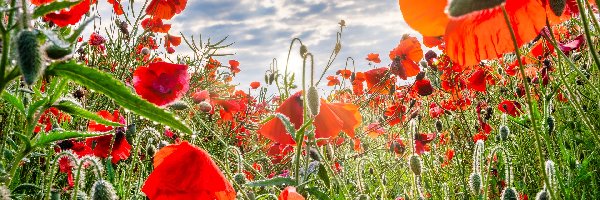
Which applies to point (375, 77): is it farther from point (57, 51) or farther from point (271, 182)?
point (57, 51)

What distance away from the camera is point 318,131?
183 cm

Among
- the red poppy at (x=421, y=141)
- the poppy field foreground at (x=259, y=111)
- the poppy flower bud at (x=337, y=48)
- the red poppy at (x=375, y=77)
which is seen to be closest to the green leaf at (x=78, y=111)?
the poppy field foreground at (x=259, y=111)

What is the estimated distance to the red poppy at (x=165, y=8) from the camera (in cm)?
270

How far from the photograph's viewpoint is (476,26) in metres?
0.91

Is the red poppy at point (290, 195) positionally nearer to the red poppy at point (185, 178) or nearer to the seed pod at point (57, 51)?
the red poppy at point (185, 178)

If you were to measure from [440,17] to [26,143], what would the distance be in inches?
29.4

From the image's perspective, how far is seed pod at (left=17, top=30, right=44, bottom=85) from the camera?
0.57m

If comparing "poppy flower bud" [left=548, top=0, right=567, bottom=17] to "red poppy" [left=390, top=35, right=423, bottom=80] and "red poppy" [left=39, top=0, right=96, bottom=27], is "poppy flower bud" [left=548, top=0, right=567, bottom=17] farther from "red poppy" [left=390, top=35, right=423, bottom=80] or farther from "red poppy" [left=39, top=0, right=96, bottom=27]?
"red poppy" [left=390, top=35, right=423, bottom=80]

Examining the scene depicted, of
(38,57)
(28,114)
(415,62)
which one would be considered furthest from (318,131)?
(415,62)

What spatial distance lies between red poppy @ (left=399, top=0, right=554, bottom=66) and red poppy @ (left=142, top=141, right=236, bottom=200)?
0.63 m

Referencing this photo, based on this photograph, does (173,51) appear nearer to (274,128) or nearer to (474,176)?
(274,128)

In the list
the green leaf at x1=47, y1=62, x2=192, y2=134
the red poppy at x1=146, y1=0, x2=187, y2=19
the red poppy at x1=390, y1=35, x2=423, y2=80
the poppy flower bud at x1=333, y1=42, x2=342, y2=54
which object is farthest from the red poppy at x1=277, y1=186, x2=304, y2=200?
the red poppy at x1=390, y1=35, x2=423, y2=80

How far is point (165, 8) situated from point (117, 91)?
7.42 feet

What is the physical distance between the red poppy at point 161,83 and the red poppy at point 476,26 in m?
1.42
